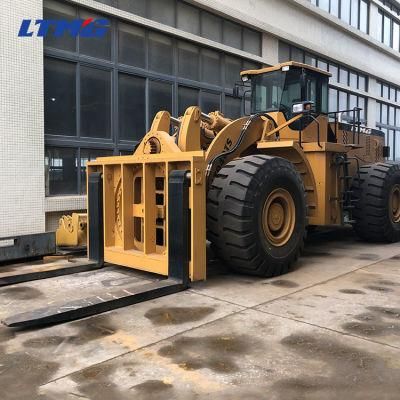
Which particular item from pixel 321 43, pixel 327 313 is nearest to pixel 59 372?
pixel 327 313

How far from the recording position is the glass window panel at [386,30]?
21672 millimetres

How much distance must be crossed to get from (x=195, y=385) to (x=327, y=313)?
1.96m

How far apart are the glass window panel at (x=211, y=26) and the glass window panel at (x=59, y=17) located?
3.75 m

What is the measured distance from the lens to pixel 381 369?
3391 millimetres

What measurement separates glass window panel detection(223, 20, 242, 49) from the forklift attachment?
8.28 metres

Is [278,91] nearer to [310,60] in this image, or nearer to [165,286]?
[165,286]

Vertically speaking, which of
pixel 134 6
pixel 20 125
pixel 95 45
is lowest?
pixel 20 125

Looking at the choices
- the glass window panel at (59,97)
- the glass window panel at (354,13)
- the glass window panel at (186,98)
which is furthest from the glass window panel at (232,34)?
the glass window panel at (354,13)

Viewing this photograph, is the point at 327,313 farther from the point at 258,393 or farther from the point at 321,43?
the point at 321,43

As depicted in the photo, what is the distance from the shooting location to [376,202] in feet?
28.2

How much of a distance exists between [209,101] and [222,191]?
23.1 ft

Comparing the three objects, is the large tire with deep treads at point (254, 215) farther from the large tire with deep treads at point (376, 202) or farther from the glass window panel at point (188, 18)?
the glass window panel at point (188, 18)

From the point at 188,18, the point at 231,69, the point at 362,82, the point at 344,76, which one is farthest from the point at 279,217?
the point at 362,82

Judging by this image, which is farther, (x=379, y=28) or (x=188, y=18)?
(x=379, y=28)
